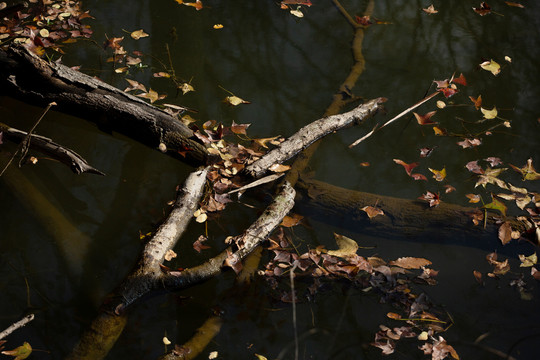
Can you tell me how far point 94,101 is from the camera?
3.25m

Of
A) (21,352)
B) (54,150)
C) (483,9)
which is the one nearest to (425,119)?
(483,9)

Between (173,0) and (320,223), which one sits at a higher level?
(173,0)

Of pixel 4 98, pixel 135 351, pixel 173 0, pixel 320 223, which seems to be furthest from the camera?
pixel 173 0

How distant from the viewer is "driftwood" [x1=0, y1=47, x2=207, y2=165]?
3.16 metres

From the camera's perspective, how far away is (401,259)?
2850mm

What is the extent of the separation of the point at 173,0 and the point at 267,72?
1.64 m

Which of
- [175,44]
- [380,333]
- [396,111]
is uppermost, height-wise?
[175,44]

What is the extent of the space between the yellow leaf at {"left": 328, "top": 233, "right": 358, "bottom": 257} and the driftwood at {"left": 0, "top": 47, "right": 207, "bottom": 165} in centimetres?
108

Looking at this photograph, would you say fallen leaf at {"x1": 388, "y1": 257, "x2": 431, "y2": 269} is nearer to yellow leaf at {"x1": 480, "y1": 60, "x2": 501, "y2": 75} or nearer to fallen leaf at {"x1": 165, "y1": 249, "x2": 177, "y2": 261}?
fallen leaf at {"x1": 165, "y1": 249, "x2": 177, "y2": 261}

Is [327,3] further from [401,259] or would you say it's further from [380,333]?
[380,333]

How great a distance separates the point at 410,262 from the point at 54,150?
8.19 ft

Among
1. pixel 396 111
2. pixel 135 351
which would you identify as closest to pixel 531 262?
pixel 396 111

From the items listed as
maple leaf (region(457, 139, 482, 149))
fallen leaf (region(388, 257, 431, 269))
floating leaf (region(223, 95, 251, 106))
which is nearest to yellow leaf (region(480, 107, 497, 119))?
maple leaf (region(457, 139, 482, 149))

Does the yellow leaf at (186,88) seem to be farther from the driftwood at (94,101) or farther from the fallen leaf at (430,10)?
the fallen leaf at (430,10)
